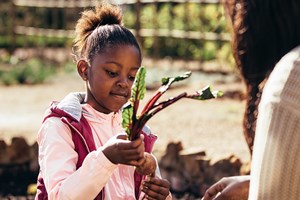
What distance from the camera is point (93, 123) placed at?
111 inches

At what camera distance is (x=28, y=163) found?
17.8ft

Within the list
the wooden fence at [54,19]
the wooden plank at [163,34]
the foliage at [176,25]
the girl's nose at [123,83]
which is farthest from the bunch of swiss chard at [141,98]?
the wooden fence at [54,19]

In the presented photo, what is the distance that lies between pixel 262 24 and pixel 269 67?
2.06 ft

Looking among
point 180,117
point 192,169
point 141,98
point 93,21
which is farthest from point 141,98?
point 180,117

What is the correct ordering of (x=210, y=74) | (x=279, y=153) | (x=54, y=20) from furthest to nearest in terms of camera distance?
(x=54, y=20) < (x=210, y=74) < (x=279, y=153)

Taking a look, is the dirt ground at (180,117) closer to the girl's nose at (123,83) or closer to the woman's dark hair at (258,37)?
the woman's dark hair at (258,37)

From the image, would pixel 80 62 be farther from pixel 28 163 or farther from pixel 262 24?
pixel 28 163

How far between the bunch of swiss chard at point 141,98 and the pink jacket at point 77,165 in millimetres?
346

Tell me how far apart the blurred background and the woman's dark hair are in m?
1.36

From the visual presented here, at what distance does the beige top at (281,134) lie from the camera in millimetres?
1416

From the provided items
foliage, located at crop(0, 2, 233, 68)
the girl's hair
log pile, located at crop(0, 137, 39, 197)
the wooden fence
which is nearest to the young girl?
the girl's hair

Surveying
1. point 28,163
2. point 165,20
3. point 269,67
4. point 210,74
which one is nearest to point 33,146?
point 28,163

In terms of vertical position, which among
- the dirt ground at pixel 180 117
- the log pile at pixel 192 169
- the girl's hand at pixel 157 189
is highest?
the girl's hand at pixel 157 189

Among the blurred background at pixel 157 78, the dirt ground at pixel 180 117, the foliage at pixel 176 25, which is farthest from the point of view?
the foliage at pixel 176 25
